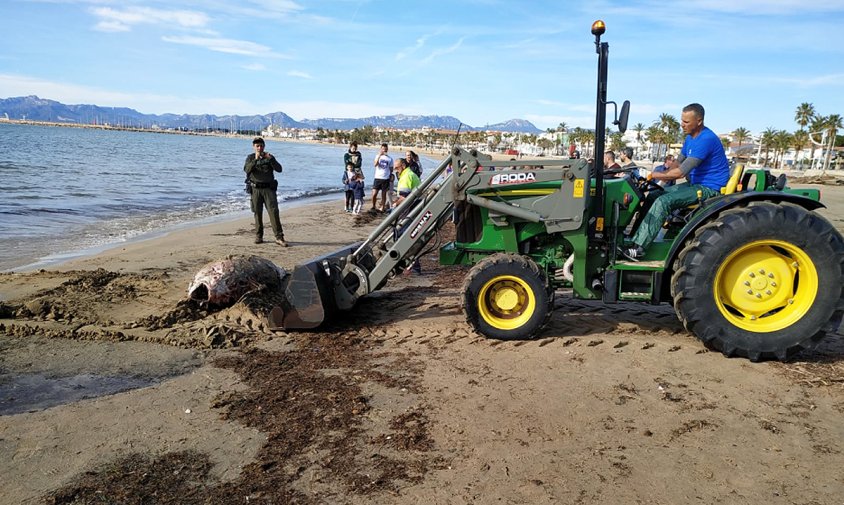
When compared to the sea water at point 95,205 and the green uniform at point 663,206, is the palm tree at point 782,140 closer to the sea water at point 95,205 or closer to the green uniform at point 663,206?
the sea water at point 95,205

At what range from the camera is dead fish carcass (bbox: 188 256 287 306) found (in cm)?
649

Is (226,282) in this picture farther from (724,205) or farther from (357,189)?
(357,189)

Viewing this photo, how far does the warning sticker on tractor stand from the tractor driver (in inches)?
25.6

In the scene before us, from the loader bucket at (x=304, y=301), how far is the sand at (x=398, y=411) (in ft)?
0.49

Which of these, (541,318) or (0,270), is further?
(0,270)

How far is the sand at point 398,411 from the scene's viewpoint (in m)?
3.23

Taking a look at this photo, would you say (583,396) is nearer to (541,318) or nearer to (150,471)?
(541,318)

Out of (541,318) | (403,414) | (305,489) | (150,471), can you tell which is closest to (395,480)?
(305,489)

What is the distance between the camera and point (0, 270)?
8820 millimetres

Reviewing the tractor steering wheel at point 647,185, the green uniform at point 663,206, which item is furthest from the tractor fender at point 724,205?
the tractor steering wheel at point 647,185

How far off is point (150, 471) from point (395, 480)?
1409mm

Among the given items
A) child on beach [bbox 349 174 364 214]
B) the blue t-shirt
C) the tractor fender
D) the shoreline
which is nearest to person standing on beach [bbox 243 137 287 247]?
the shoreline

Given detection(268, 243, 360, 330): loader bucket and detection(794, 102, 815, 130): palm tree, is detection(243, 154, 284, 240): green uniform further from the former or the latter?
detection(794, 102, 815, 130): palm tree

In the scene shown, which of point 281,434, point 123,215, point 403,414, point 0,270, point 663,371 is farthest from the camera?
point 123,215
